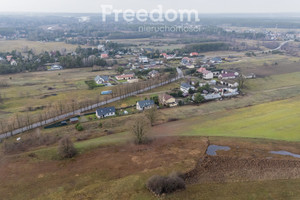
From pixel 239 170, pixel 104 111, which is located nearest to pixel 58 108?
pixel 104 111

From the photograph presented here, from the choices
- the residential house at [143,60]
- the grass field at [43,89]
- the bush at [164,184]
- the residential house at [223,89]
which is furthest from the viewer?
the residential house at [143,60]

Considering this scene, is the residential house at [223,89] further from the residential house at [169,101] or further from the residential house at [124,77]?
the residential house at [124,77]

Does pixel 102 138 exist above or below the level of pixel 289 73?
below

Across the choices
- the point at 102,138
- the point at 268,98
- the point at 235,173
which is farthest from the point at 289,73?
the point at 102,138

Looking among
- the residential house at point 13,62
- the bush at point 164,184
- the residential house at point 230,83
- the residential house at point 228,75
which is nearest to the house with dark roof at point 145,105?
the bush at point 164,184

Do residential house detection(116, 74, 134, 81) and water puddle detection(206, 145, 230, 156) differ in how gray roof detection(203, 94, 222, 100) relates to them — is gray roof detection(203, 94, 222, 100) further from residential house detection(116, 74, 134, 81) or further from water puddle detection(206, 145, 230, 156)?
residential house detection(116, 74, 134, 81)

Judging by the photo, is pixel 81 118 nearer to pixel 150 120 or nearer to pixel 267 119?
pixel 150 120
